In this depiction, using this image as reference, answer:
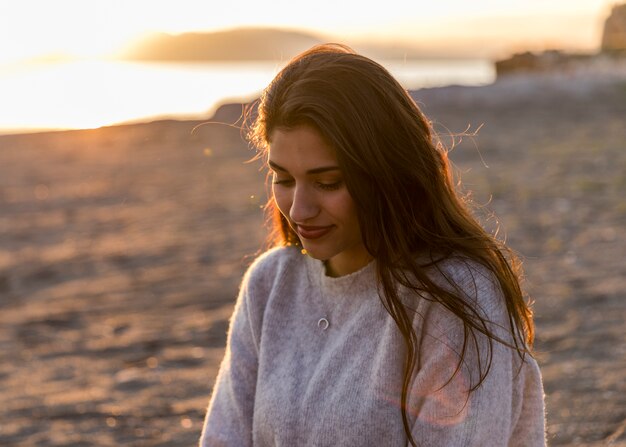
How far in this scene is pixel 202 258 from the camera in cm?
671

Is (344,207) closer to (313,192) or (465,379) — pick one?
(313,192)

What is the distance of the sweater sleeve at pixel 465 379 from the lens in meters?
1.81

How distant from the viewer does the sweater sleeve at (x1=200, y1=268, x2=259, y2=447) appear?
229cm

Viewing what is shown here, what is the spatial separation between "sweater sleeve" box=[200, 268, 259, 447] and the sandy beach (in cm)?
71

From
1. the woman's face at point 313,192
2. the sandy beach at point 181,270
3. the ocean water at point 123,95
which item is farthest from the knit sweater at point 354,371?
the ocean water at point 123,95

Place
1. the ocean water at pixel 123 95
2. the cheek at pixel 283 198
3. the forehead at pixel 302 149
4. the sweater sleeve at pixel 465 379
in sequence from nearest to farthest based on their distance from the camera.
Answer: the sweater sleeve at pixel 465 379
the forehead at pixel 302 149
the cheek at pixel 283 198
the ocean water at pixel 123 95

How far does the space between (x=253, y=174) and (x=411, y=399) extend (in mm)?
8824

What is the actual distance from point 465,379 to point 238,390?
683mm

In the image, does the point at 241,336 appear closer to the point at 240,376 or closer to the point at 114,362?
the point at 240,376

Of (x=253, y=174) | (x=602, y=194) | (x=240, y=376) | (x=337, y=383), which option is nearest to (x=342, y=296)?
(x=337, y=383)

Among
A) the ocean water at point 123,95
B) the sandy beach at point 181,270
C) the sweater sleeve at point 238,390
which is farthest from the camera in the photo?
the ocean water at point 123,95

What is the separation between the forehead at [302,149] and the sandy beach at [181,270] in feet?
2.00

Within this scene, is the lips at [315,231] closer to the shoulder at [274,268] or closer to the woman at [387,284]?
the woman at [387,284]

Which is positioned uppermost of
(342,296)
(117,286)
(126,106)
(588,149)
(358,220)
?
(358,220)
